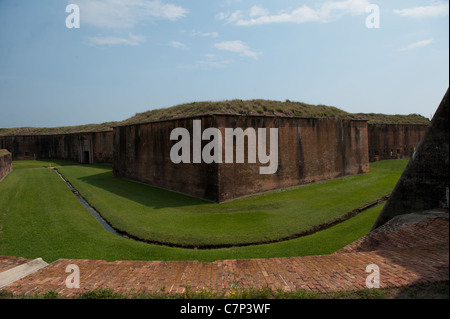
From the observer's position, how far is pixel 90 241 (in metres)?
8.04

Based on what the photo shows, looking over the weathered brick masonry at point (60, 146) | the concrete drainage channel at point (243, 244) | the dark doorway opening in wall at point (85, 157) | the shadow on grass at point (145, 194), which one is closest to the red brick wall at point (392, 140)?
the concrete drainage channel at point (243, 244)

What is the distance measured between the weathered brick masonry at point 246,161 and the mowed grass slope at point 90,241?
15.1 feet

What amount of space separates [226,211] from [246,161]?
9.79 feet

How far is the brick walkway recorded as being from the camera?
3.30 m

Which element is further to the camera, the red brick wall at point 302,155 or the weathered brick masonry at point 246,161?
the red brick wall at point 302,155

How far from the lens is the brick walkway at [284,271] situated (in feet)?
10.8

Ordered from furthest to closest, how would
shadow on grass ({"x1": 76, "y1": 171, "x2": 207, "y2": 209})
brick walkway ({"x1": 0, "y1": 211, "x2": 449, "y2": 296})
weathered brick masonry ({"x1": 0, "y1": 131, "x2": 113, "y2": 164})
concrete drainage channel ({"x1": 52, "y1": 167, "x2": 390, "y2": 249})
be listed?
weathered brick masonry ({"x1": 0, "y1": 131, "x2": 113, "y2": 164})
shadow on grass ({"x1": 76, "y1": 171, "x2": 207, "y2": 209})
concrete drainage channel ({"x1": 52, "y1": 167, "x2": 390, "y2": 249})
brick walkway ({"x1": 0, "y1": 211, "x2": 449, "y2": 296})

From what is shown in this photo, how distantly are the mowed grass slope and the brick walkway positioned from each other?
8.90ft

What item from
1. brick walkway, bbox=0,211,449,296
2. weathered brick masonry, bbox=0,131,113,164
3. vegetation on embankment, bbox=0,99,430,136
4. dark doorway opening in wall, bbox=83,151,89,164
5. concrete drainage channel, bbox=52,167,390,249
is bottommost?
concrete drainage channel, bbox=52,167,390,249

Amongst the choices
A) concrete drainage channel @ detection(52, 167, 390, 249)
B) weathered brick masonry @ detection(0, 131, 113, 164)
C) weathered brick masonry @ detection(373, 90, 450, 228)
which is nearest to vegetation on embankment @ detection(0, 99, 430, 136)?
concrete drainage channel @ detection(52, 167, 390, 249)

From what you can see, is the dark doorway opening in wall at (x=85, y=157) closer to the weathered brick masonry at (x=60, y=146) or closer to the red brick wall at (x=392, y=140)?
the weathered brick masonry at (x=60, y=146)

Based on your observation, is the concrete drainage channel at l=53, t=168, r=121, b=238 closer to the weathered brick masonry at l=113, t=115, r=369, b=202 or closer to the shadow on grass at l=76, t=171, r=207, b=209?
the shadow on grass at l=76, t=171, r=207, b=209

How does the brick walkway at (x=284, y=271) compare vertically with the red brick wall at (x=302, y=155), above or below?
below
